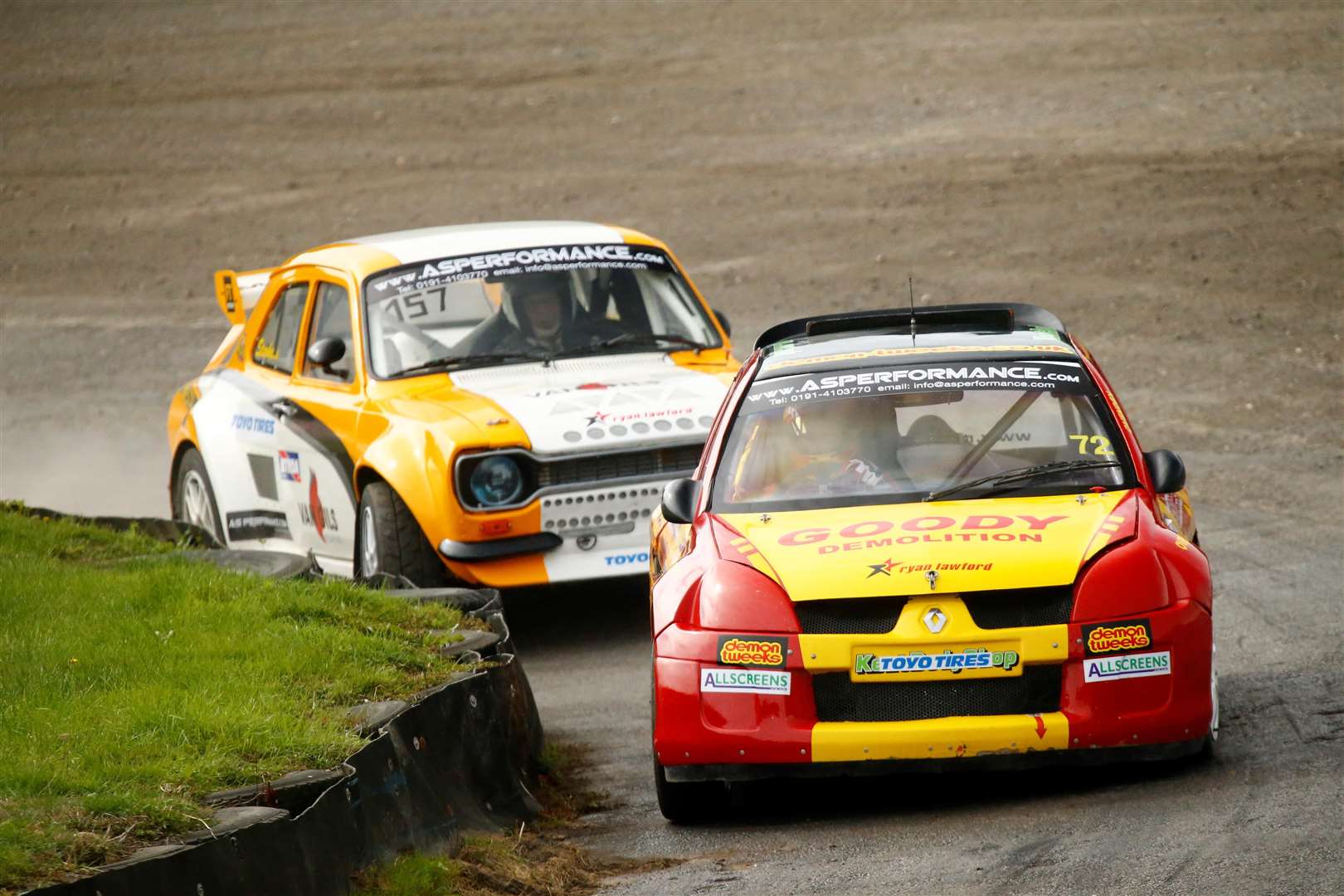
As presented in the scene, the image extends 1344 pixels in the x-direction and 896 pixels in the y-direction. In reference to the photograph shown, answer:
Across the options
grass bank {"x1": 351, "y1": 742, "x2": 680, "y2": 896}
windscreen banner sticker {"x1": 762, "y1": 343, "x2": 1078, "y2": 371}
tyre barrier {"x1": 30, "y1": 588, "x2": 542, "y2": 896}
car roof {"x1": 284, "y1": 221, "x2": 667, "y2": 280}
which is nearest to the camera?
tyre barrier {"x1": 30, "y1": 588, "x2": 542, "y2": 896}

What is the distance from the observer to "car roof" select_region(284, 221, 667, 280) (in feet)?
36.2

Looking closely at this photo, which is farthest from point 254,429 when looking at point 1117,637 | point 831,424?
point 1117,637

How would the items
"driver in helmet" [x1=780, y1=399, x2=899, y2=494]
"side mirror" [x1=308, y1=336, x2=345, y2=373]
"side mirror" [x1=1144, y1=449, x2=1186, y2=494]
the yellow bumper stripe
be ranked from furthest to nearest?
"side mirror" [x1=308, y1=336, x2=345, y2=373], "driver in helmet" [x1=780, y1=399, x2=899, y2=494], "side mirror" [x1=1144, y1=449, x2=1186, y2=494], the yellow bumper stripe

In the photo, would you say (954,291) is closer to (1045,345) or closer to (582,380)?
(582,380)

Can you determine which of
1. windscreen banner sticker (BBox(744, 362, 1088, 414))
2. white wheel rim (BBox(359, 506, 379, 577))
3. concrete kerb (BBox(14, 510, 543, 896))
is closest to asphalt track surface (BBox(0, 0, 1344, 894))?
concrete kerb (BBox(14, 510, 543, 896))

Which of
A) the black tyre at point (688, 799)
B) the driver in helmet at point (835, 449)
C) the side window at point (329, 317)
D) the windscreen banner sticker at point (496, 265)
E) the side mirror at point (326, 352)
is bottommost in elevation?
the black tyre at point (688, 799)

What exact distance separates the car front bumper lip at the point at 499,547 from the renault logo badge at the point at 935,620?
3684 millimetres

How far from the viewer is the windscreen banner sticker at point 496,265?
10867 millimetres

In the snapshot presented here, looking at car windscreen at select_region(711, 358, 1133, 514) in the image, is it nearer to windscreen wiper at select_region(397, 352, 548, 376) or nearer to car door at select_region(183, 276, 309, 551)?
windscreen wiper at select_region(397, 352, 548, 376)

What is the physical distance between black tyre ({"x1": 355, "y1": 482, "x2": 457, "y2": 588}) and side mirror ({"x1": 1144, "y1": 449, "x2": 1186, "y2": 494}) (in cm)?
391

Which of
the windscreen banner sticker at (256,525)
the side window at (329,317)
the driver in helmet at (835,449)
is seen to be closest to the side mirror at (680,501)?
the driver in helmet at (835,449)

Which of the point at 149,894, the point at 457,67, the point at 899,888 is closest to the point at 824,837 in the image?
the point at 899,888

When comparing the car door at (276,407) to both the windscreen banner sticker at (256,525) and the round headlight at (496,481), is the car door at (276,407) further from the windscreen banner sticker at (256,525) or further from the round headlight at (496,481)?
the round headlight at (496,481)

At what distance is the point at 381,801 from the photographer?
19.0 ft
